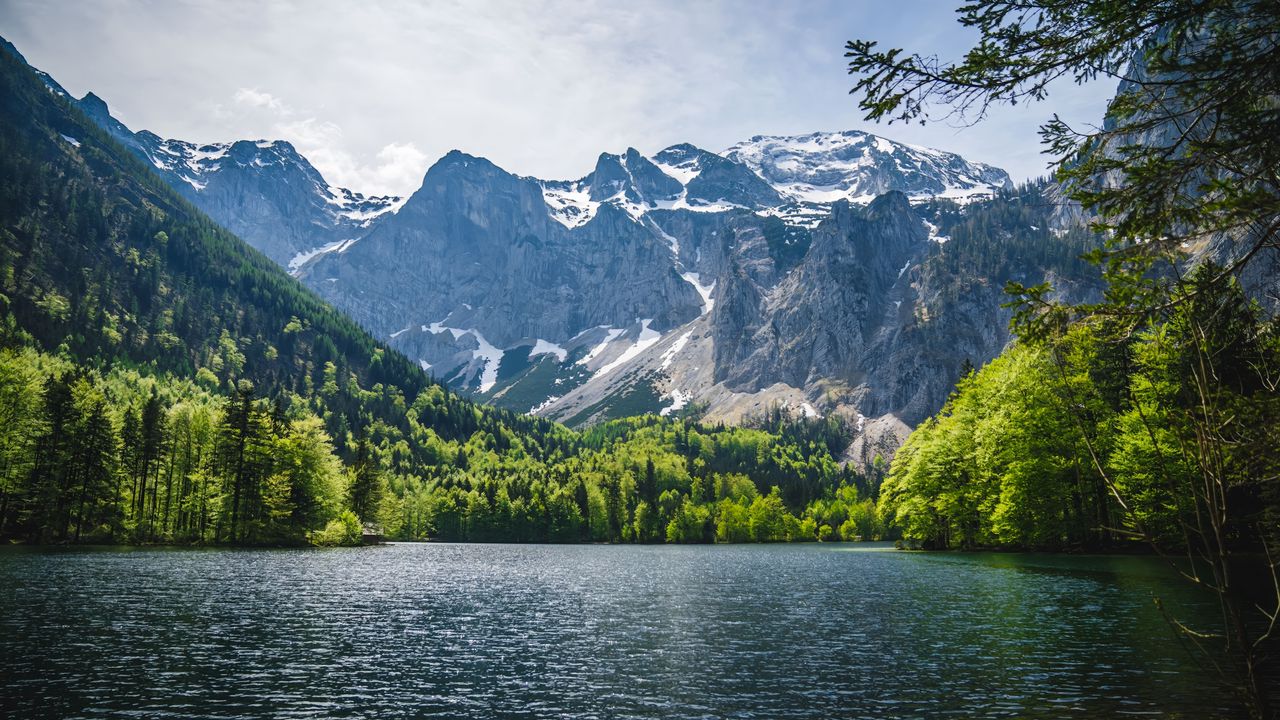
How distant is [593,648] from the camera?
30.4 metres

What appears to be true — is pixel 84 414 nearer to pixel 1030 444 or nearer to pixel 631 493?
pixel 1030 444

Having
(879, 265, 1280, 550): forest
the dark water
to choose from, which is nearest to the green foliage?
the dark water

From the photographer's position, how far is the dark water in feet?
68.8

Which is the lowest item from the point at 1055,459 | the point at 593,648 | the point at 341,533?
the point at 593,648

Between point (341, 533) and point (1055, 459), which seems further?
point (341, 533)

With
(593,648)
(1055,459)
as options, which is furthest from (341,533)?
(1055,459)

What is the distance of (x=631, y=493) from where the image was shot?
190250mm

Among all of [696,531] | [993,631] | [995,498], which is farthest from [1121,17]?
[696,531]

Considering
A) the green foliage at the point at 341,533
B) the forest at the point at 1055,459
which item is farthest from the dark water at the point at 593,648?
the green foliage at the point at 341,533

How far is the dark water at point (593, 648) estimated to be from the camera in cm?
2097

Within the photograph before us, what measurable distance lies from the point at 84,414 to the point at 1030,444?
96875 mm

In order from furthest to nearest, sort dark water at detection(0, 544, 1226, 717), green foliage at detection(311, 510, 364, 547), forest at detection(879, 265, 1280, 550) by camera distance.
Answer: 1. green foliage at detection(311, 510, 364, 547)
2. forest at detection(879, 265, 1280, 550)
3. dark water at detection(0, 544, 1226, 717)

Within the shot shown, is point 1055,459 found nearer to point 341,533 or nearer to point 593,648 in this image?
point 593,648

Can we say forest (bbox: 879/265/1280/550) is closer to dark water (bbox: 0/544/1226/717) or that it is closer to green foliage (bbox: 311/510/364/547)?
dark water (bbox: 0/544/1226/717)
